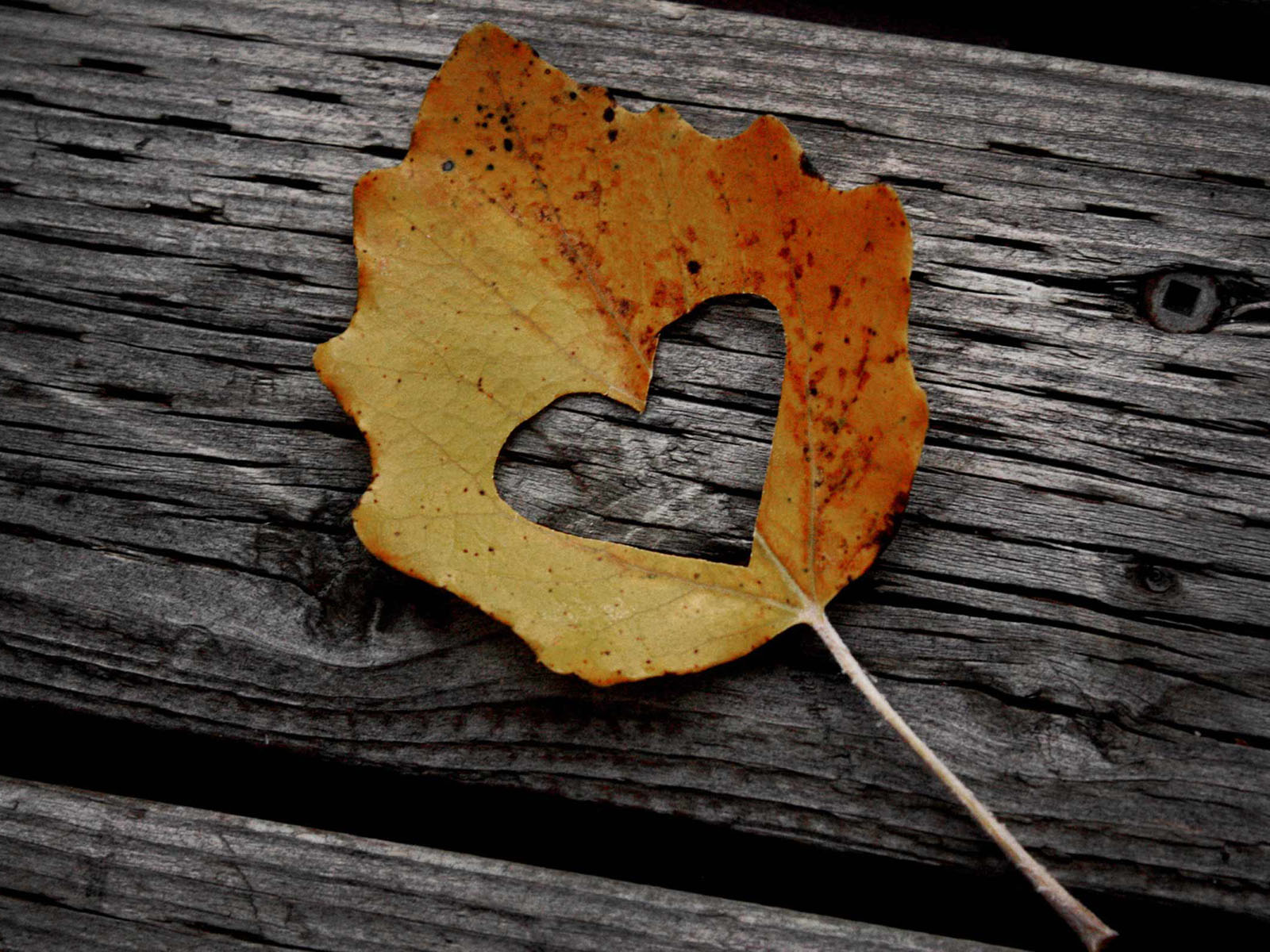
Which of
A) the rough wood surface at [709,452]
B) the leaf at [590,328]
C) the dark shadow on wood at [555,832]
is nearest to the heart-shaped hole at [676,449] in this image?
the rough wood surface at [709,452]

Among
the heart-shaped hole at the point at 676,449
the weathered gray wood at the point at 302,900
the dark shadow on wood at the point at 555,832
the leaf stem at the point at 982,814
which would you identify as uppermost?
the heart-shaped hole at the point at 676,449

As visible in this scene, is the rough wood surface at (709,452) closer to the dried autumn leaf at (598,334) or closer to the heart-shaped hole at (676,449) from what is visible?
the heart-shaped hole at (676,449)

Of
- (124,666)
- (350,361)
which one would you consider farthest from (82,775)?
(350,361)

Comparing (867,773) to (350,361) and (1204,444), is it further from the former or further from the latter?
(350,361)

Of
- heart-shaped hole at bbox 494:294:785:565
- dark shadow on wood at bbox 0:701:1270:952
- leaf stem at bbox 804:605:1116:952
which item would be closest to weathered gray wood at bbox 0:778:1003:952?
dark shadow on wood at bbox 0:701:1270:952

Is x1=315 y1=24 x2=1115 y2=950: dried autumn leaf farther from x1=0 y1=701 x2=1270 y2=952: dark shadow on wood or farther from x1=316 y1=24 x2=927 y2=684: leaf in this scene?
x1=0 y1=701 x2=1270 y2=952: dark shadow on wood
